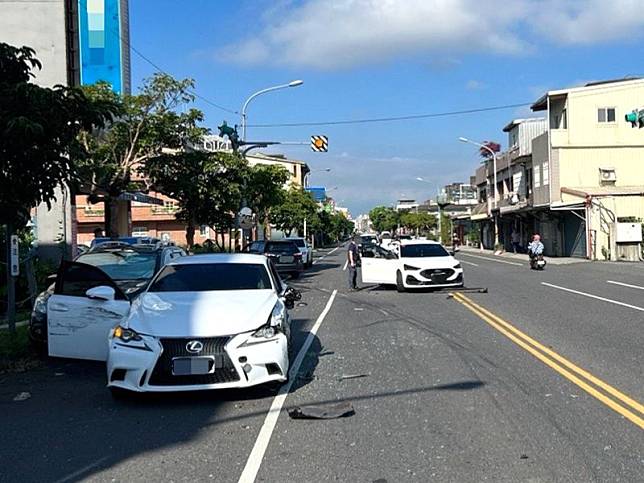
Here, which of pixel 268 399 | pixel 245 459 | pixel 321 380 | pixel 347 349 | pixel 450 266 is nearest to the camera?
pixel 245 459

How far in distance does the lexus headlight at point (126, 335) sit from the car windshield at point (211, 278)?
1459mm

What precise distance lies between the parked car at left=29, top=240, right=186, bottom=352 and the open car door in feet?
28.1

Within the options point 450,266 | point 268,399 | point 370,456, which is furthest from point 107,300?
point 450,266

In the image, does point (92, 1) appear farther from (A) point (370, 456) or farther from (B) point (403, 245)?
(A) point (370, 456)

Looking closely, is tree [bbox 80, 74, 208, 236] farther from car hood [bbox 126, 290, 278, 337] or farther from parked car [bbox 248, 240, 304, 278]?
car hood [bbox 126, 290, 278, 337]

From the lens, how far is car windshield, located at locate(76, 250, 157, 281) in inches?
491

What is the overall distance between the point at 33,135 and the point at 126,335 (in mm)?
3315

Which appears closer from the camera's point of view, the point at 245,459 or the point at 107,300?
the point at 245,459

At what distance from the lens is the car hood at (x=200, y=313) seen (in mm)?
7586

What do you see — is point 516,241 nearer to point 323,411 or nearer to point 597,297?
point 597,297

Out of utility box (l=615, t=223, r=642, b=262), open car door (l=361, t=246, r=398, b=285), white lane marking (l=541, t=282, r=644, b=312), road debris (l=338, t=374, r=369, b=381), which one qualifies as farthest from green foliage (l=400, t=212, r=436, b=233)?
road debris (l=338, t=374, r=369, b=381)

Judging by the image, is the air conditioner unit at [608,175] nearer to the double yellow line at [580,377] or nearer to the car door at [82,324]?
the double yellow line at [580,377]

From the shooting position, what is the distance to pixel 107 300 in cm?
923

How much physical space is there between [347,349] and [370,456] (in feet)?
17.3
